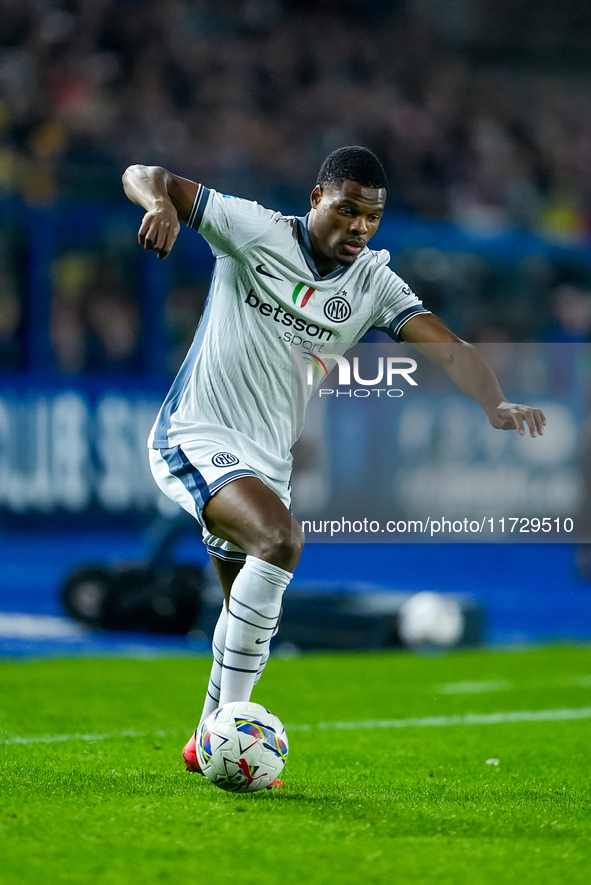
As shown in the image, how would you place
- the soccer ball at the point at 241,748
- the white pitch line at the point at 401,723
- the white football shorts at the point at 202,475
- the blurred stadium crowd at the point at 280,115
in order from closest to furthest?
the soccer ball at the point at 241,748, the white football shorts at the point at 202,475, the white pitch line at the point at 401,723, the blurred stadium crowd at the point at 280,115

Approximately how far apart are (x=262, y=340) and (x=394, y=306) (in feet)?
1.80

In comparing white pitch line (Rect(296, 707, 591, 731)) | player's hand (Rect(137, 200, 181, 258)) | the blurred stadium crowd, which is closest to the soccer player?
player's hand (Rect(137, 200, 181, 258))

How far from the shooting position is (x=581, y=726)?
5773 mm

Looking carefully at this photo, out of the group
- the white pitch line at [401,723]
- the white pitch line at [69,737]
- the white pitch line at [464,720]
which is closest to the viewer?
the white pitch line at [69,737]

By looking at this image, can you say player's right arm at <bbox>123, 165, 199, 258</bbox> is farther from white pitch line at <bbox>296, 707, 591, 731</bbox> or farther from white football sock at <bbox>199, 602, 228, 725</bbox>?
white pitch line at <bbox>296, 707, 591, 731</bbox>

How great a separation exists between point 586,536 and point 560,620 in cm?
95

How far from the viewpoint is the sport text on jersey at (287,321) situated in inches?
160

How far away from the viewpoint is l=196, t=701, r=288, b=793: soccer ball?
3.54m

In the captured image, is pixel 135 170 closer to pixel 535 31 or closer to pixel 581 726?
pixel 581 726

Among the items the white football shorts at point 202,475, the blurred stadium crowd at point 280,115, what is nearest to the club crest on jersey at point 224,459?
the white football shorts at point 202,475

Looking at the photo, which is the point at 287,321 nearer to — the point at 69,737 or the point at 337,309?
the point at 337,309

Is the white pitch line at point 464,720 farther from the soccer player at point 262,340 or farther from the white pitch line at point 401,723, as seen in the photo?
the soccer player at point 262,340

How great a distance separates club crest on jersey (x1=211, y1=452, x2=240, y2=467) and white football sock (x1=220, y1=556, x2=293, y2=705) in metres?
0.35

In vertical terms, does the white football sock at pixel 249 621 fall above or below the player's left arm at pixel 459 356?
below
